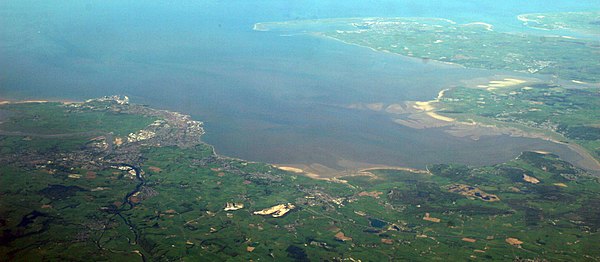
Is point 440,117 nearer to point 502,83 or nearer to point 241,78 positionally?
point 502,83

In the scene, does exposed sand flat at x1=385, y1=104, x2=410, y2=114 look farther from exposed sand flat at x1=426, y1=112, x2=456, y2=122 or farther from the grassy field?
the grassy field

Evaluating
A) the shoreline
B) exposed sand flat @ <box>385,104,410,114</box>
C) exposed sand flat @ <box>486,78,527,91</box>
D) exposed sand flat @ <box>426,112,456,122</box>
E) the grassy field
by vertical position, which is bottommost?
the grassy field

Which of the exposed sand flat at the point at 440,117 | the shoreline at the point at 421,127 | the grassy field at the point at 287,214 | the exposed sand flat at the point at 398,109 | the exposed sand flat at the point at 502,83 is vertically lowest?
the grassy field at the point at 287,214

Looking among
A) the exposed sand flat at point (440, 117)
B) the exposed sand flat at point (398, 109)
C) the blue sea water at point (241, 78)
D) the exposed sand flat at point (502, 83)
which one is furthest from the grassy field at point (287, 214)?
the exposed sand flat at point (502, 83)

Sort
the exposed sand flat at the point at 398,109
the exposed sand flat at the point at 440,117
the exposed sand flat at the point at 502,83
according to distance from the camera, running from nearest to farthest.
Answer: the exposed sand flat at the point at 440,117 → the exposed sand flat at the point at 398,109 → the exposed sand flat at the point at 502,83

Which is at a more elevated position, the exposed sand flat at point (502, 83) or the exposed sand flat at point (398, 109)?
the exposed sand flat at point (502, 83)

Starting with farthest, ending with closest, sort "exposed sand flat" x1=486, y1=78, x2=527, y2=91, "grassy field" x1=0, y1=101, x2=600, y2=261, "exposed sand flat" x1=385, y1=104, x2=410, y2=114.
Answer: "exposed sand flat" x1=486, y1=78, x2=527, y2=91 → "exposed sand flat" x1=385, y1=104, x2=410, y2=114 → "grassy field" x1=0, y1=101, x2=600, y2=261

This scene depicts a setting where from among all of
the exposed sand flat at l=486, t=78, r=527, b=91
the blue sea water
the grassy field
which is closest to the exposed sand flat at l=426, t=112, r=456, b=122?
the blue sea water

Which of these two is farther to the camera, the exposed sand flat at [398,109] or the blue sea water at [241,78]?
the exposed sand flat at [398,109]

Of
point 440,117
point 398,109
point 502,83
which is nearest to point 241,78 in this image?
point 398,109

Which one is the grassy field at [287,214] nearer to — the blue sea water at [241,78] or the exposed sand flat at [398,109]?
the blue sea water at [241,78]
